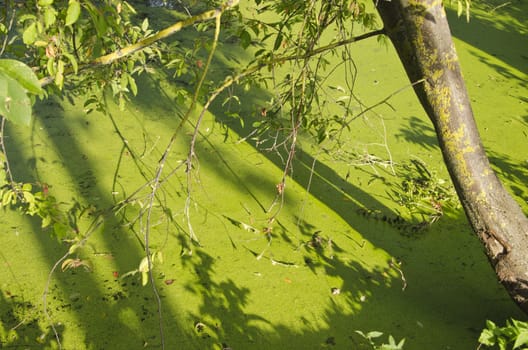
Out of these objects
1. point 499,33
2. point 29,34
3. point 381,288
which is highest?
point 29,34

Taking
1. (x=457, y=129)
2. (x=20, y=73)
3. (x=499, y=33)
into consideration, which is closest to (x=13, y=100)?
(x=20, y=73)

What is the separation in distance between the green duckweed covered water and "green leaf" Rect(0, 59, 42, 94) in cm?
76

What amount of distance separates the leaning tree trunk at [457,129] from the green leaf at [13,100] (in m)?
0.89

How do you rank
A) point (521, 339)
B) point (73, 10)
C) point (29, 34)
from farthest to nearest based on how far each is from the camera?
1. point (521, 339)
2. point (29, 34)
3. point (73, 10)

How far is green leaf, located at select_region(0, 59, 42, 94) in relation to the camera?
0.45 m

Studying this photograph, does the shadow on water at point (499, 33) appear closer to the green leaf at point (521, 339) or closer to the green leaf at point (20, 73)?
the green leaf at point (521, 339)

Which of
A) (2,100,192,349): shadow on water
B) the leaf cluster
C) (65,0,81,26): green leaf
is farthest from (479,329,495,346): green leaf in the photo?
(65,0,81,26): green leaf

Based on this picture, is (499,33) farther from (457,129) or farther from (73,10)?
(73,10)

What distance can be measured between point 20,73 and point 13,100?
24 millimetres

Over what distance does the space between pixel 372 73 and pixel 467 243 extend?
1.34m

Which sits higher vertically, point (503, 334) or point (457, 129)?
point (457, 129)

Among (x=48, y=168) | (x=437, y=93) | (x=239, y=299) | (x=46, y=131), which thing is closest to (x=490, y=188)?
(x=437, y=93)

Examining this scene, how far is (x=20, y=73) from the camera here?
0.45 meters

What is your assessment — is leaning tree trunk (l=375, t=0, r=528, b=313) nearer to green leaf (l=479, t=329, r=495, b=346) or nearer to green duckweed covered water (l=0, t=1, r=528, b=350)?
green leaf (l=479, t=329, r=495, b=346)
